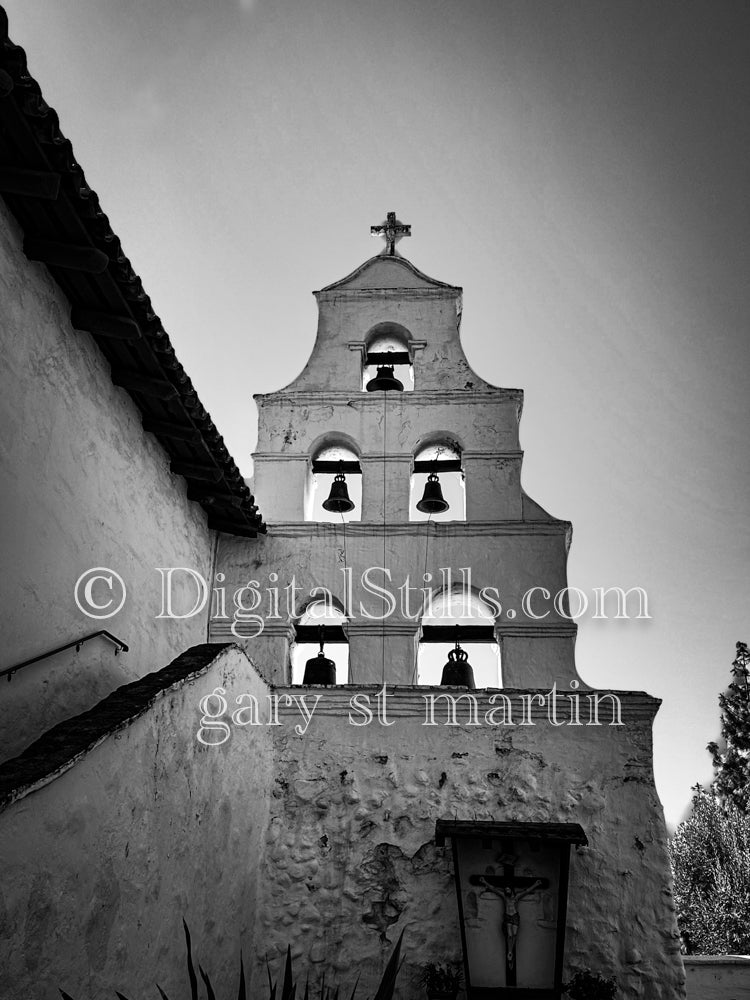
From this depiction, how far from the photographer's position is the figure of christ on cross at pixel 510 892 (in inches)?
240

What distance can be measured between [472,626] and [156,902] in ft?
13.4

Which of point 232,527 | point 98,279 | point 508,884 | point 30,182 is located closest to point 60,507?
point 98,279

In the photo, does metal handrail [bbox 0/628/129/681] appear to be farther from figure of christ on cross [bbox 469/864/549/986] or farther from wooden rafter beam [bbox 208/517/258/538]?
figure of christ on cross [bbox 469/864/549/986]

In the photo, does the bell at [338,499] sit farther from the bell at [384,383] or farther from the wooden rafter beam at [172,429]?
the wooden rafter beam at [172,429]

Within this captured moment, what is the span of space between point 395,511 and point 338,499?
1.87ft

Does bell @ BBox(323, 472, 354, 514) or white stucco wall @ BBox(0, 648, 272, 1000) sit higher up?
bell @ BBox(323, 472, 354, 514)

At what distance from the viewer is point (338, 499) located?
8836 mm

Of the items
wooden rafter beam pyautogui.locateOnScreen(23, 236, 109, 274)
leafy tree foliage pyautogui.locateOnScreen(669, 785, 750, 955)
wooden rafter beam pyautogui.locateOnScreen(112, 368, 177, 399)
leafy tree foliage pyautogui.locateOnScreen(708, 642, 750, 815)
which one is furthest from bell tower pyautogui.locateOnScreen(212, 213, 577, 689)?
leafy tree foliage pyautogui.locateOnScreen(708, 642, 750, 815)

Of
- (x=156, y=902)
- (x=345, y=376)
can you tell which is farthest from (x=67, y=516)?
(x=345, y=376)

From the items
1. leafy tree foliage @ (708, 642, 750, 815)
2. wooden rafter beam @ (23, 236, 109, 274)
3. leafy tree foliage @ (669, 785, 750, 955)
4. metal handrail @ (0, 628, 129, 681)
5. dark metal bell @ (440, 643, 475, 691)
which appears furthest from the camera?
leafy tree foliage @ (708, 642, 750, 815)

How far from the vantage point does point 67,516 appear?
19.3 ft

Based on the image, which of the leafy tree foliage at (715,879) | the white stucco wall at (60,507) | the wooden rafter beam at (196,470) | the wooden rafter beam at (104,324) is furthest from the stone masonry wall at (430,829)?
the leafy tree foliage at (715,879)

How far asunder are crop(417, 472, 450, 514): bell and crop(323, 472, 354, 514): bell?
0.70 metres

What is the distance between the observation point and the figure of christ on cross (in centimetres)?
611
